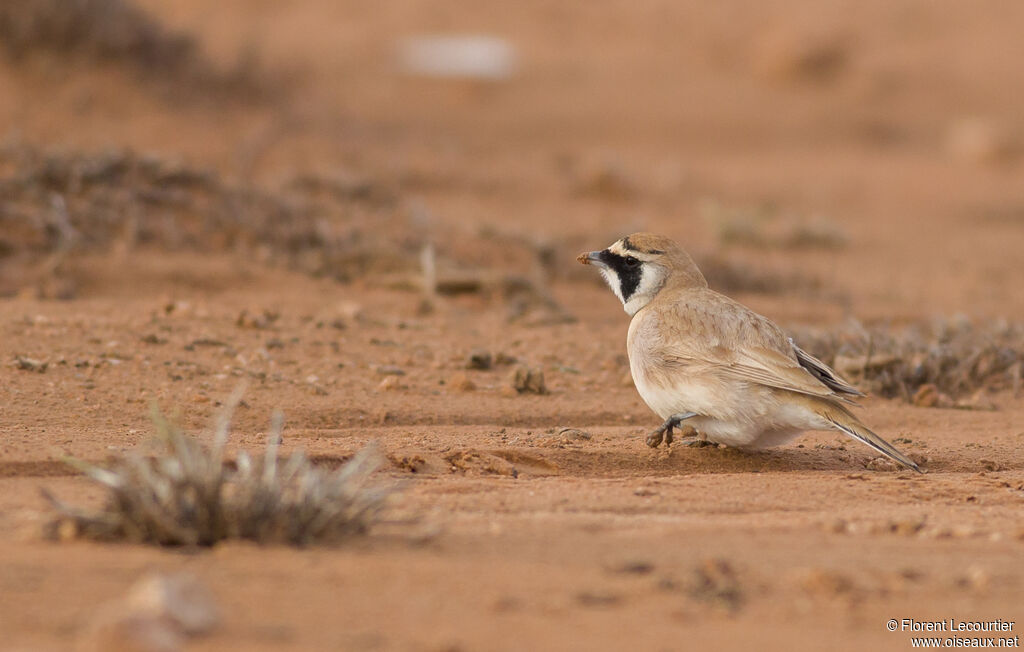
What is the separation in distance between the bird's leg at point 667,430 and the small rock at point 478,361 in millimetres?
1531

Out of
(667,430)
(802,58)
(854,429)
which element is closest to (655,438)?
(667,430)

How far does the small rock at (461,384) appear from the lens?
6.28 m

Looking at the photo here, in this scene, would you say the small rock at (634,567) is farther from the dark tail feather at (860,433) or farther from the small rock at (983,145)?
the small rock at (983,145)

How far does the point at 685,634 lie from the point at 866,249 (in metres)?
11.0

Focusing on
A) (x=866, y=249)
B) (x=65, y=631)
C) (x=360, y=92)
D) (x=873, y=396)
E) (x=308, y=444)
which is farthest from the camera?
(x=360, y=92)

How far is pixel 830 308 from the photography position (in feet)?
31.3

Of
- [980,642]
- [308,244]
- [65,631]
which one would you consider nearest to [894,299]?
[308,244]

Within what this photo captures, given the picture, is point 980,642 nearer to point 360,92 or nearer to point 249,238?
point 249,238

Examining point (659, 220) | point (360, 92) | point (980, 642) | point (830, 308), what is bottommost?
point (980, 642)

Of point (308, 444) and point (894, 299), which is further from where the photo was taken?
point (894, 299)

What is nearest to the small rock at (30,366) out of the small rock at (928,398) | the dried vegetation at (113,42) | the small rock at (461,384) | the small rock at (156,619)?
the small rock at (461,384)

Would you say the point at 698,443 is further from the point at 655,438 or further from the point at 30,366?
the point at 30,366

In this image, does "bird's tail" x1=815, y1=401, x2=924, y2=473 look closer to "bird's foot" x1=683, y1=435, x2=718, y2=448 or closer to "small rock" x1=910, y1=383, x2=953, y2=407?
"bird's foot" x1=683, y1=435, x2=718, y2=448

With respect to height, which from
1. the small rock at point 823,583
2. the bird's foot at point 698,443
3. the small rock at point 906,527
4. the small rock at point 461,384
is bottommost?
the small rock at point 823,583
